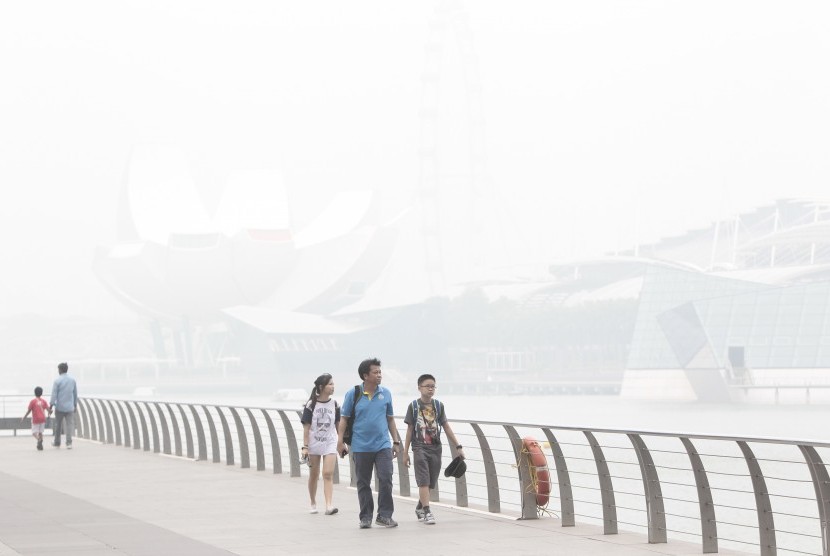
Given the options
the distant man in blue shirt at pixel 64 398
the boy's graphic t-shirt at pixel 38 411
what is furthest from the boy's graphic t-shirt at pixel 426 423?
the boy's graphic t-shirt at pixel 38 411

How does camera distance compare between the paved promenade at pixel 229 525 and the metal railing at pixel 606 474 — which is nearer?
the metal railing at pixel 606 474

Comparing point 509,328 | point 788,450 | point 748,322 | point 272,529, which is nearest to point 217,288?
point 509,328

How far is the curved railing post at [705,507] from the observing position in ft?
31.7

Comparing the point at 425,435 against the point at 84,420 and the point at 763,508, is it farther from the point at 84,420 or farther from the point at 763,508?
the point at 84,420

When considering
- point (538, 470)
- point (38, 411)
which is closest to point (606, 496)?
point (538, 470)

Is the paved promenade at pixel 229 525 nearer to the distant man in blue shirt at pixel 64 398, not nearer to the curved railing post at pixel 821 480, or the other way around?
the curved railing post at pixel 821 480

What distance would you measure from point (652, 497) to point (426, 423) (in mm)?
1937

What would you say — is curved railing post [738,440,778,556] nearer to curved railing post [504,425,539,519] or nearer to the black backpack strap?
curved railing post [504,425,539,519]

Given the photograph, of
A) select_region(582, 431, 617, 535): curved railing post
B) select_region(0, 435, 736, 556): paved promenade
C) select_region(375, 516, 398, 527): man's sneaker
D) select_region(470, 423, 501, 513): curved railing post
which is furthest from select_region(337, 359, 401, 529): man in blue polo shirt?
select_region(582, 431, 617, 535): curved railing post

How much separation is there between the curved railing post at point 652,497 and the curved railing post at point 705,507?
1.39ft

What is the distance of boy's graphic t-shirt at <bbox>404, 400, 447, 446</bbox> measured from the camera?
11.4 meters

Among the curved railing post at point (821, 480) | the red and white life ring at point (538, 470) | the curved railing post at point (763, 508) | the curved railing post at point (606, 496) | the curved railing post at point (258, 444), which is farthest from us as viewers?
the curved railing post at point (258, 444)

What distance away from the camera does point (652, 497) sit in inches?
409

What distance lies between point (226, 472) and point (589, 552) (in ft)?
29.9
